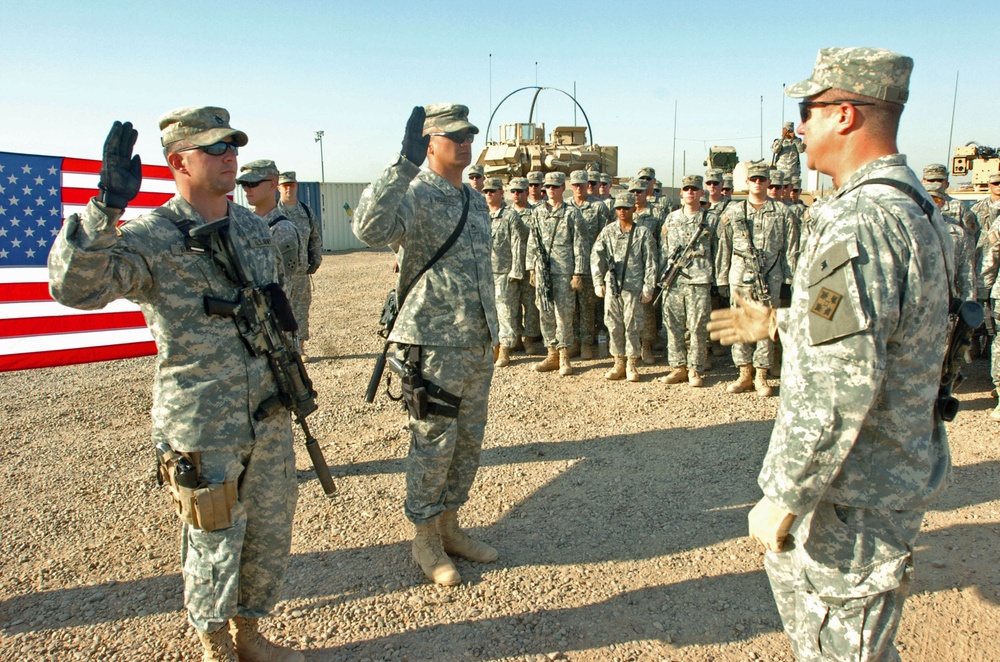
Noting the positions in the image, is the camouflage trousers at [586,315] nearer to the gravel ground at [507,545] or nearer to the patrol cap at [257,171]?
the gravel ground at [507,545]

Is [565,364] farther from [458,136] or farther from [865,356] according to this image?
[865,356]

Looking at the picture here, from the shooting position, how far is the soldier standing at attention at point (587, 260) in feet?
27.9

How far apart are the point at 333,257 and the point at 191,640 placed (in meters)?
→ 19.6

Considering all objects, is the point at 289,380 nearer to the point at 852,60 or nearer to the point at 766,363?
the point at 852,60

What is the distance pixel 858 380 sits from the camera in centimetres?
180

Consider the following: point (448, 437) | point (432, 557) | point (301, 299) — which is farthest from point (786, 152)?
point (432, 557)

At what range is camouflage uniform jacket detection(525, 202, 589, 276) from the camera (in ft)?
27.3

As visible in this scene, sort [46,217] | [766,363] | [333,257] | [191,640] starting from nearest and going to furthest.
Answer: [191,640]
[46,217]
[766,363]
[333,257]

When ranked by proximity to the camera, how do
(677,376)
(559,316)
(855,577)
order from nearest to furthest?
1. (855,577)
2. (677,376)
3. (559,316)

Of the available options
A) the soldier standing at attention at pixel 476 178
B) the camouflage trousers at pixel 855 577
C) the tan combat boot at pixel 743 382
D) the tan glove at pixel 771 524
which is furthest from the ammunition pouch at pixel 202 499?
the soldier standing at attention at pixel 476 178

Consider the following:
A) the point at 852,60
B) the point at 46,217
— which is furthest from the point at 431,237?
the point at 46,217

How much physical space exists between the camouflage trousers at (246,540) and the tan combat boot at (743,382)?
17.6ft

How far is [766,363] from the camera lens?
6.99 metres

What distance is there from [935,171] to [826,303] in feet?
23.7
